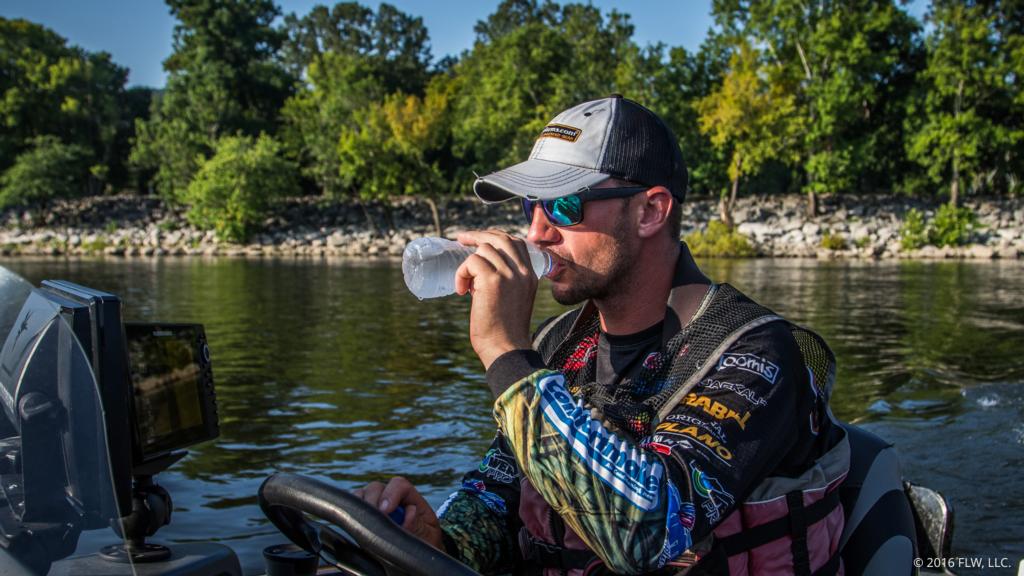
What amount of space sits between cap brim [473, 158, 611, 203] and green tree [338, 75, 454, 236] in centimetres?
4455

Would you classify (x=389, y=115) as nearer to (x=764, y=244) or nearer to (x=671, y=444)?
(x=764, y=244)

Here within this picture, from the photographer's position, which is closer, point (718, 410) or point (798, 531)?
point (718, 410)

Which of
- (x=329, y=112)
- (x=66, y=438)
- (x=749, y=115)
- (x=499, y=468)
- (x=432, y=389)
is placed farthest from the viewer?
(x=329, y=112)

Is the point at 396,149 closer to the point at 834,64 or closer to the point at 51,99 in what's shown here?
the point at 834,64

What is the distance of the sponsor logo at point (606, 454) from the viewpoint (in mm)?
1788

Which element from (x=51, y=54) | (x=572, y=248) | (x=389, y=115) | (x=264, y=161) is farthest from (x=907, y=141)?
(x=51, y=54)

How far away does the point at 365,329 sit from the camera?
15.5 metres

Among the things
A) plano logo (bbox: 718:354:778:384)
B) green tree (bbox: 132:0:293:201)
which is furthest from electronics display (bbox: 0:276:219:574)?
green tree (bbox: 132:0:293:201)

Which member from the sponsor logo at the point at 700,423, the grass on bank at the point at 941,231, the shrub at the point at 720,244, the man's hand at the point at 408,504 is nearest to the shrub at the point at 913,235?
the grass on bank at the point at 941,231

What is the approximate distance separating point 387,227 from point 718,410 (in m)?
49.4

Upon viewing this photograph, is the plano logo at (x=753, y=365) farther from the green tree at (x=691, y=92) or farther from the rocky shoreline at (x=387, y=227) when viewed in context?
the green tree at (x=691, y=92)

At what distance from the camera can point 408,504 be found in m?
2.39

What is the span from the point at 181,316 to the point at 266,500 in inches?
640

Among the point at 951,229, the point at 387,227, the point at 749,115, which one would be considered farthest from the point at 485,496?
the point at 387,227
